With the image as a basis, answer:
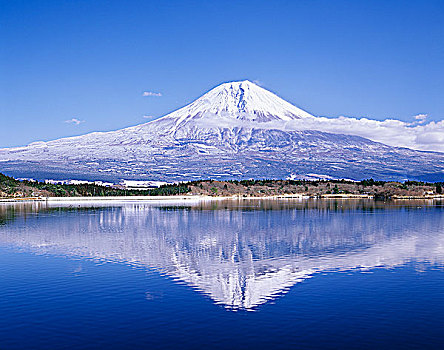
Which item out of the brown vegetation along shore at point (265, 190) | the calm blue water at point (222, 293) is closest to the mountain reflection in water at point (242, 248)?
the calm blue water at point (222, 293)

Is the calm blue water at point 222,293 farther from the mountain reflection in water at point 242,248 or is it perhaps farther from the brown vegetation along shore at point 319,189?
the brown vegetation along shore at point 319,189

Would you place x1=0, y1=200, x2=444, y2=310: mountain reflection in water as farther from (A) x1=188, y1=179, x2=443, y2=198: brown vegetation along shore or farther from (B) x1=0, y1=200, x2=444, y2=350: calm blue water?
(A) x1=188, y1=179, x2=443, y2=198: brown vegetation along shore

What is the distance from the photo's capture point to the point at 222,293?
22.2 metres

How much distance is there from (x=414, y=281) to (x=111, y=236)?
25.2 m

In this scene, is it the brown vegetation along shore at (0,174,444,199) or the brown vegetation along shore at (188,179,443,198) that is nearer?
the brown vegetation along shore at (0,174,444,199)

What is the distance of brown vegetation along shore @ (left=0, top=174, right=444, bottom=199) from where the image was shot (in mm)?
156500

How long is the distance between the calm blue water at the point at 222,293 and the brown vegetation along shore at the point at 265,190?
395 feet

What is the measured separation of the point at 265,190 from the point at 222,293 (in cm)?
15005

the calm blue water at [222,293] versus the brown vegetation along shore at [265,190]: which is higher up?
the brown vegetation along shore at [265,190]

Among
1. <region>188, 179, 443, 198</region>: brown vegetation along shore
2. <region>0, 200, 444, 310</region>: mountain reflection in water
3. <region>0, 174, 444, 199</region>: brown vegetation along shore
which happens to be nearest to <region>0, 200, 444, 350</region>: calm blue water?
<region>0, 200, 444, 310</region>: mountain reflection in water

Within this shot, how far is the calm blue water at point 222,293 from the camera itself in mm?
16641

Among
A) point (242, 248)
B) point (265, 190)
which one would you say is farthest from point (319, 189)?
point (242, 248)

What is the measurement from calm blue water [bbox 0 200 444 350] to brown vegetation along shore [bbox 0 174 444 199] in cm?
12051

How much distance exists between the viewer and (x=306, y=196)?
6560 inches
